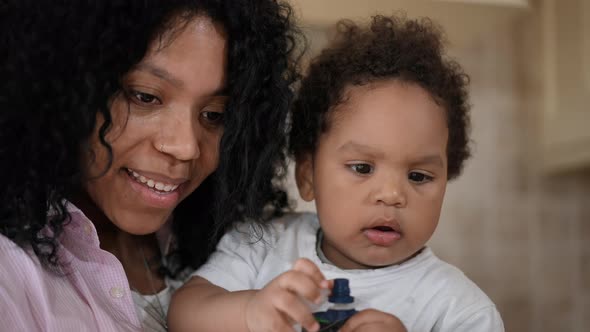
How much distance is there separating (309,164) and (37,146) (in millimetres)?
498

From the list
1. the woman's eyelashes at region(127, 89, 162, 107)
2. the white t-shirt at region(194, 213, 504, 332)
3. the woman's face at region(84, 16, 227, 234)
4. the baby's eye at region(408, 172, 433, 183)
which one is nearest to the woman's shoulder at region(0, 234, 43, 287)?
the woman's face at region(84, 16, 227, 234)

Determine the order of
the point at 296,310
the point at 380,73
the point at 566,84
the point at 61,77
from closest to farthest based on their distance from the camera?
the point at 296,310 < the point at 61,77 < the point at 380,73 < the point at 566,84

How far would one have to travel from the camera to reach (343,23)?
4.48 feet

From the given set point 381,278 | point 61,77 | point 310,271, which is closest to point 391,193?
point 381,278

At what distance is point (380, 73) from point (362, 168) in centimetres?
17

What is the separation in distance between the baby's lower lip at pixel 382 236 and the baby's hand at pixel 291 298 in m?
0.28

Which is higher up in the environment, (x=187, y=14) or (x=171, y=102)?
(x=187, y=14)

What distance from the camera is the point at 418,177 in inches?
44.5

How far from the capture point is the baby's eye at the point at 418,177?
1123mm

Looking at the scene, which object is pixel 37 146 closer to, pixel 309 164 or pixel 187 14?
pixel 187 14

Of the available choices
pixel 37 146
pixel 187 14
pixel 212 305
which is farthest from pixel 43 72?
pixel 212 305

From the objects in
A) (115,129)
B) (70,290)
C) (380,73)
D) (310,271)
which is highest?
(380,73)

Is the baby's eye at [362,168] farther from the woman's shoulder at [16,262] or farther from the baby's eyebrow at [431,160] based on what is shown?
the woman's shoulder at [16,262]

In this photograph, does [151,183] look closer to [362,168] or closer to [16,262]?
[16,262]
